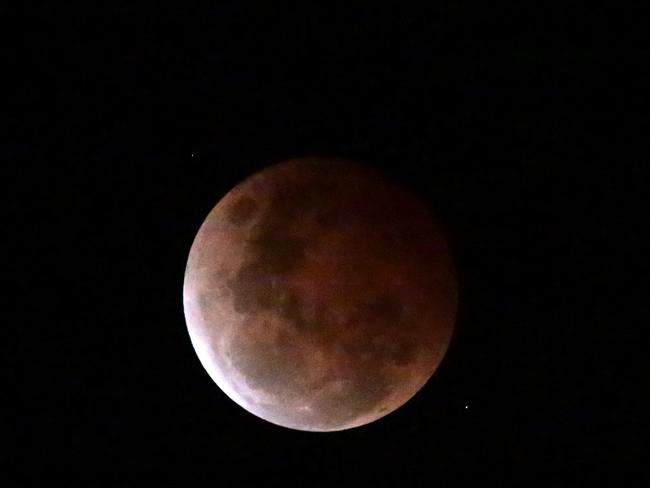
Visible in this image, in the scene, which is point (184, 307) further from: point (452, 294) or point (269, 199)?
point (452, 294)

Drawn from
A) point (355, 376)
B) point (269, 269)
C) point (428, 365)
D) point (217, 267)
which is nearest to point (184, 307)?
point (217, 267)

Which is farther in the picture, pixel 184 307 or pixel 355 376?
pixel 184 307

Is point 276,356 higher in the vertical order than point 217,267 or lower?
lower

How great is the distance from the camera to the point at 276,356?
11.9ft

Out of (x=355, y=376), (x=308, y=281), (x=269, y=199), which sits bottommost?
(x=355, y=376)

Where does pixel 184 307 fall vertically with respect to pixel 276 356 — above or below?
above

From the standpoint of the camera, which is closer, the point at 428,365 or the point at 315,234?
the point at 315,234

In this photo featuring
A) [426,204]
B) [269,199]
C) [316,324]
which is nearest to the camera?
[316,324]

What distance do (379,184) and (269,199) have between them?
536 mm

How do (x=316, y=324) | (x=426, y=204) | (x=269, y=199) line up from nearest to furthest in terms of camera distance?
1. (x=316, y=324)
2. (x=269, y=199)
3. (x=426, y=204)

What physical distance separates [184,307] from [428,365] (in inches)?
49.0

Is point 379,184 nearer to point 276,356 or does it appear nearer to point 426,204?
point 426,204

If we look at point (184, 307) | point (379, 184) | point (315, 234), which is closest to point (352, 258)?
point (315, 234)

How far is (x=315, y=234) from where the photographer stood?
3.61 meters
